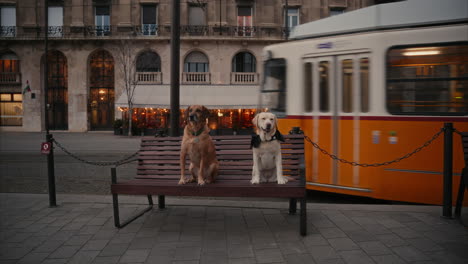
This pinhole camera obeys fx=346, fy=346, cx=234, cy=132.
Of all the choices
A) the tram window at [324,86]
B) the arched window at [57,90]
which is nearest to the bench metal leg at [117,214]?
the tram window at [324,86]

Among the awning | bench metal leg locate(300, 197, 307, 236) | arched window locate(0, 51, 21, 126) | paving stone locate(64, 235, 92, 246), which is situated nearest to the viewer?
paving stone locate(64, 235, 92, 246)

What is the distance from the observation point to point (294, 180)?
499 cm

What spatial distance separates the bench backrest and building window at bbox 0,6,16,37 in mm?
33921

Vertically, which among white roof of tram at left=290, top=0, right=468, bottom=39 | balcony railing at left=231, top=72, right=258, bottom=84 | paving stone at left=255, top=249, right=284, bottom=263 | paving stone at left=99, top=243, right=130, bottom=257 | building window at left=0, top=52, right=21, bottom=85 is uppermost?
building window at left=0, top=52, right=21, bottom=85

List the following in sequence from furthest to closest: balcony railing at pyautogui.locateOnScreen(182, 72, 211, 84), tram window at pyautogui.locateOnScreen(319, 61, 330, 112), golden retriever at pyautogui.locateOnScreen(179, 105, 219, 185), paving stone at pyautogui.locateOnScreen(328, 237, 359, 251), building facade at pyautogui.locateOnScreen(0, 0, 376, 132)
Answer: balcony railing at pyautogui.locateOnScreen(182, 72, 211, 84), building facade at pyautogui.locateOnScreen(0, 0, 376, 132), tram window at pyautogui.locateOnScreen(319, 61, 330, 112), golden retriever at pyautogui.locateOnScreen(179, 105, 219, 185), paving stone at pyautogui.locateOnScreen(328, 237, 359, 251)

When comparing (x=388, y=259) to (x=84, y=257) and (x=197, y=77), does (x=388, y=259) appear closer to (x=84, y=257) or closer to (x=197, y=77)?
(x=84, y=257)

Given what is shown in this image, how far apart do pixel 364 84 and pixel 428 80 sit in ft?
3.44

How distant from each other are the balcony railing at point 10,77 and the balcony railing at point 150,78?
12.3 meters

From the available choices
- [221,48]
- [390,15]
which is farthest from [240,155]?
[221,48]

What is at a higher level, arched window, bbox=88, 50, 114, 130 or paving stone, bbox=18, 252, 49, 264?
arched window, bbox=88, 50, 114, 130

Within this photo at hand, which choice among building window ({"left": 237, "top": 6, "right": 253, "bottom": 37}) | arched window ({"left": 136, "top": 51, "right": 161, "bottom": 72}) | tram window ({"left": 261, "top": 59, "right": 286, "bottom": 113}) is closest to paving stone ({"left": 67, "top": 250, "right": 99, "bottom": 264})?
tram window ({"left": 261, "top": 59, "right": 286, "bottom": 113})

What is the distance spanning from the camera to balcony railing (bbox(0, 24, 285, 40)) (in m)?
29.9

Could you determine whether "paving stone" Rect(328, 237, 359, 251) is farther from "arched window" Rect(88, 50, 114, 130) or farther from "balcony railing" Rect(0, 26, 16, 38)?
"balcony railing" Rect(0, 26, 16, 38)

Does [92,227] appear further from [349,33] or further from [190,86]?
[190,86]
